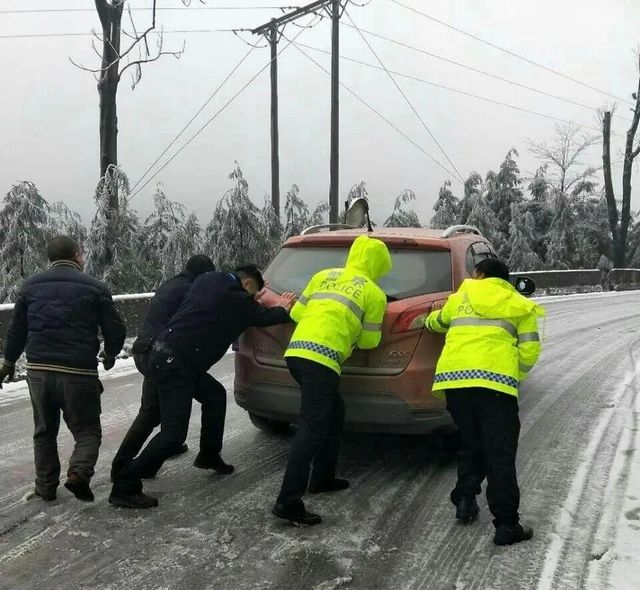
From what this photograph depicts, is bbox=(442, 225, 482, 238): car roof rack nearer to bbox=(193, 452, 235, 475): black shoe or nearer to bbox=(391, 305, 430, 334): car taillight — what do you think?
bbox=(391, 305, 430, 334): car taillight

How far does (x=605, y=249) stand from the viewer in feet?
139

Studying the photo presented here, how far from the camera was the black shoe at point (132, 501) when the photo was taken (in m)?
4.12

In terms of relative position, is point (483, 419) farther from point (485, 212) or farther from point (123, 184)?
point (485, 212)

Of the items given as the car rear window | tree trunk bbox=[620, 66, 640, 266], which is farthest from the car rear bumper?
tree trunk bbox=[620, 66, 640, 266]

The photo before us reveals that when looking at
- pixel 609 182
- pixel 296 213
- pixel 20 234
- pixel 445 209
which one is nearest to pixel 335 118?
pixel 296 213

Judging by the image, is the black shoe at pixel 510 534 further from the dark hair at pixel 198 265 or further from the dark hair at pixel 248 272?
the dark hair at pixel 198 265

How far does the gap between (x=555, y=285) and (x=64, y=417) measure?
72.7 ft

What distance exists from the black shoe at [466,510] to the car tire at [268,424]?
1984 millimetres

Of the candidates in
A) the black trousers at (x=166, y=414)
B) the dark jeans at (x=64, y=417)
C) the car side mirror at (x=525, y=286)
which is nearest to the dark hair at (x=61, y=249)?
the dark jeans at (x=64, y=417)

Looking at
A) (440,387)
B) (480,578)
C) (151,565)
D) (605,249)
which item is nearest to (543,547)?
(480,578)

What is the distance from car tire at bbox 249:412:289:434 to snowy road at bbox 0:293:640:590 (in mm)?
87

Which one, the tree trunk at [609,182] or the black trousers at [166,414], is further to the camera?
the tree trunk at [609,182]

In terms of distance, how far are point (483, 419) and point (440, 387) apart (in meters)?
0.30

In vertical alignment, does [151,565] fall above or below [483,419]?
below
